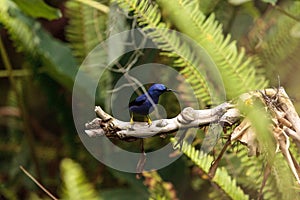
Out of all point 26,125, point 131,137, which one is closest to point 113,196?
point 26,125

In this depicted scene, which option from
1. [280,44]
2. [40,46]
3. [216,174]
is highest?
[280,44]

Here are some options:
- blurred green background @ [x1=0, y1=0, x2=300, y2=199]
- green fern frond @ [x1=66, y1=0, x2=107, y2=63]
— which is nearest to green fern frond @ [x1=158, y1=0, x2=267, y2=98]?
blurred green background @ [x1=0, y1=0, x2=300, y2=199]

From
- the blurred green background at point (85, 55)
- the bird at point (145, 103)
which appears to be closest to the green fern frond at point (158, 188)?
the blurred green background at point (85, 55)

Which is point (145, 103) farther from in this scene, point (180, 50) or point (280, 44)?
point (280, 44)

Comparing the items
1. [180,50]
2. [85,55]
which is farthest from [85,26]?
[180,50]

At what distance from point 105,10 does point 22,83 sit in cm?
32

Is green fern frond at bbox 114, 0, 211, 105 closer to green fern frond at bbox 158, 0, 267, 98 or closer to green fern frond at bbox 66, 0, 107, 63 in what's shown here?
green fern frond at bbox 158, 0, 267, 98

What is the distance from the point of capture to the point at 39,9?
101 centimetres

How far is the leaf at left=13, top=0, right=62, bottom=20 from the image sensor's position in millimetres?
985

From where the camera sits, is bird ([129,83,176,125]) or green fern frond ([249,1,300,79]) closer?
bird ([129,83,176,125])

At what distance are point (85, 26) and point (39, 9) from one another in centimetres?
9

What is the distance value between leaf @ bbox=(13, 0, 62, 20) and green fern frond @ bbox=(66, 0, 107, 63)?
0.19 feet

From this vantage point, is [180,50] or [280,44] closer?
[180,50]

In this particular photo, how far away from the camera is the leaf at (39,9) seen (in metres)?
0.98
